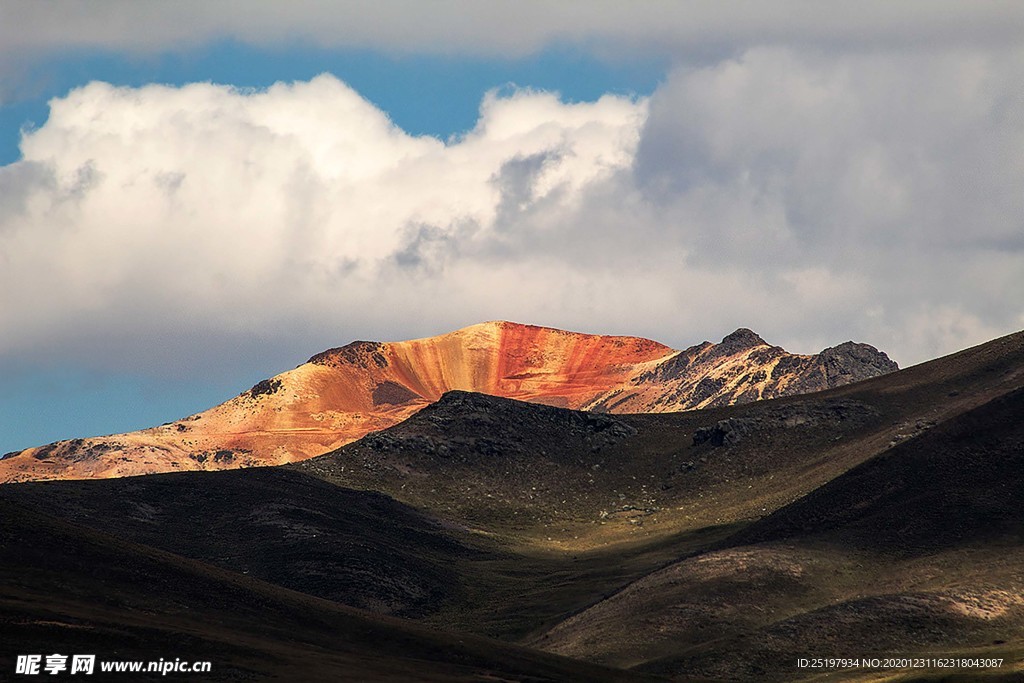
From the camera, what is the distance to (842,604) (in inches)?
6097

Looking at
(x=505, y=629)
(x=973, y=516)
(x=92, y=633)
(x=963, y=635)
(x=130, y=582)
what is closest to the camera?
(x=92, y=633)

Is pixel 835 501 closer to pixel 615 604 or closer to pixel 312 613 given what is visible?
pixel 615 604

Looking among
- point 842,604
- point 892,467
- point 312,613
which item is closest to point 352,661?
point 312,613

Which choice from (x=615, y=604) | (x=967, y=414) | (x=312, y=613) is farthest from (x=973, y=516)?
(x=312, y=613)

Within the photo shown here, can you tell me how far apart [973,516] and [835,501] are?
21.0m

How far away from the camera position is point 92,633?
368 feet

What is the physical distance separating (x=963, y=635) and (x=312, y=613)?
61082 millimetres

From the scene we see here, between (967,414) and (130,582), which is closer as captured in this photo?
(130,582)

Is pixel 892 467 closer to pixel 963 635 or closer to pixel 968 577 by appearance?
pixel 968 577

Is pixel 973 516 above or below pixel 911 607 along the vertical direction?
above

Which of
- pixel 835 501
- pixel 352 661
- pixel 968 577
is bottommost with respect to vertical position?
pixel 352 661

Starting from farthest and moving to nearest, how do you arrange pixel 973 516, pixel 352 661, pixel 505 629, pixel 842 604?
pixel 505 629, pixel 973 516, pixel 842 604, pixel 352 661

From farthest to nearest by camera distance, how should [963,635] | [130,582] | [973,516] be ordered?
[973,516] < [963,635] < [130,582]

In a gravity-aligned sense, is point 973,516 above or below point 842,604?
above
